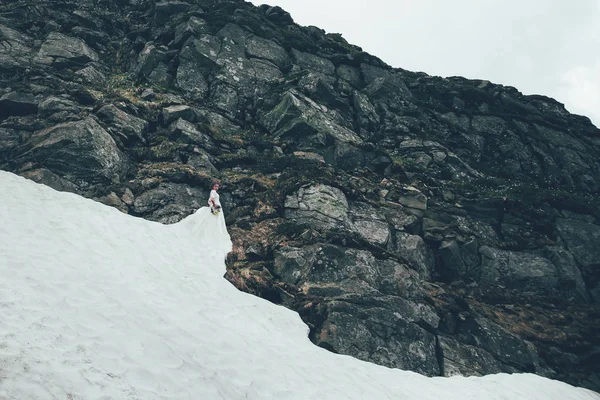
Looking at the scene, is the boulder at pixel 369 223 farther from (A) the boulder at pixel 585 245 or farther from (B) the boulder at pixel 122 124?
(B) the boulder at pixel 122 124

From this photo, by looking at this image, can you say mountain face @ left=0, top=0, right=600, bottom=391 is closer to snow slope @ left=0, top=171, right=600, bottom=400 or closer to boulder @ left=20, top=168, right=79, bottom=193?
boulder @ left=20, top=168, right=79, bottom=193

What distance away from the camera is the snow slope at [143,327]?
8.13 meters

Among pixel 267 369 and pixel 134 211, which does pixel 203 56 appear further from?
pixel 267 369

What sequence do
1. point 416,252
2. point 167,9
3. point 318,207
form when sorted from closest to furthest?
point 416,252, point 318,207, point 167,9

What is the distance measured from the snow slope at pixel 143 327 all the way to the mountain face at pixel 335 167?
1307 mm

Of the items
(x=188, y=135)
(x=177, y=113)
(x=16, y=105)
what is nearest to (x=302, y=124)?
(x=188, y=135)

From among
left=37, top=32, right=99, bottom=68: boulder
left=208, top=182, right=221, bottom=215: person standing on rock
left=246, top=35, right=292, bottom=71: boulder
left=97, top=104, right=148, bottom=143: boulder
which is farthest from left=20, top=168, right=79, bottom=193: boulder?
left=246, top=35, right=292, bottom=71: boulder

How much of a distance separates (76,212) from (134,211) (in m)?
3.22

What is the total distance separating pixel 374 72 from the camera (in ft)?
131

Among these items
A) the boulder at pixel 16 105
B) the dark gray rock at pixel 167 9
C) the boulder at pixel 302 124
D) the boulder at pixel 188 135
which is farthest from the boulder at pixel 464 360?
the dark gray rock at pixel 167 9

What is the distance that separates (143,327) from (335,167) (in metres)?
19.7

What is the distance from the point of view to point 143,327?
34.4 feet

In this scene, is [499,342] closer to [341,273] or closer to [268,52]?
[341,273]

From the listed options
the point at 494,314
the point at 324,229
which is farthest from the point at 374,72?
the point at 494,314
